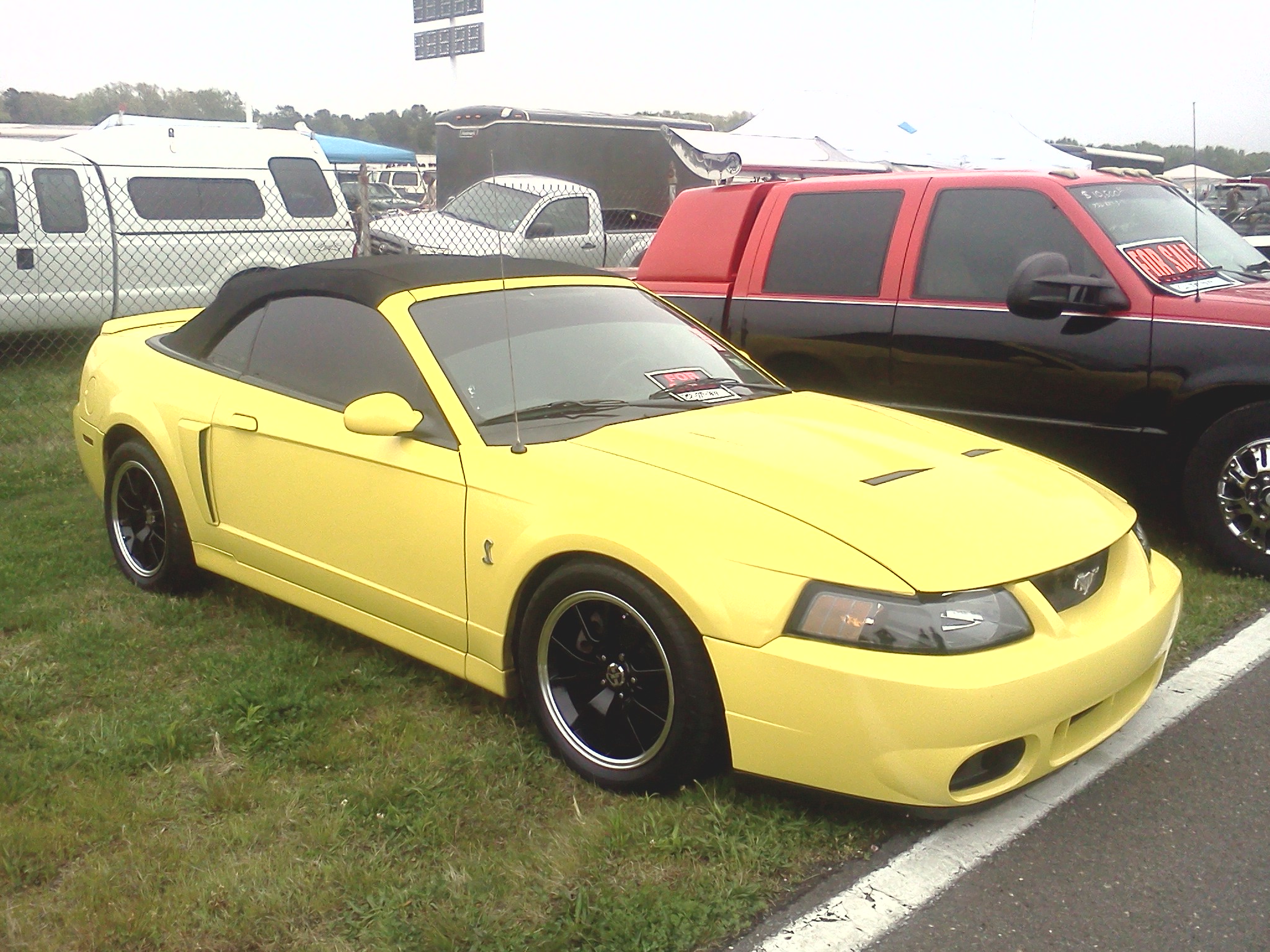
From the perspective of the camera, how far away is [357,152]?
1250 inches

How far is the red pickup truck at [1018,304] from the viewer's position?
4707mm

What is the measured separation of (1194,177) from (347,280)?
432cm

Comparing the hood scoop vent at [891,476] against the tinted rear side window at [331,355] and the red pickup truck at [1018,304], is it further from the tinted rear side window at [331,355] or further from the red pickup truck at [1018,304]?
the red pickup truck at [1018,304]

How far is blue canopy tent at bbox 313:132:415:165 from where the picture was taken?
30.9m

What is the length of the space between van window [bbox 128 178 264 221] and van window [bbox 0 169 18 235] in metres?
1.04

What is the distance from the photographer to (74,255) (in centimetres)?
1014

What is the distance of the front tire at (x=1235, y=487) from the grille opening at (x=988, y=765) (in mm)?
2506

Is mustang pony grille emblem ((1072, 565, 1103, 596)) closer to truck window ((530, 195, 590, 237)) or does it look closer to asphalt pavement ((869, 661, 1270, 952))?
asphalt pavement ((869, 661, 1270, 952))

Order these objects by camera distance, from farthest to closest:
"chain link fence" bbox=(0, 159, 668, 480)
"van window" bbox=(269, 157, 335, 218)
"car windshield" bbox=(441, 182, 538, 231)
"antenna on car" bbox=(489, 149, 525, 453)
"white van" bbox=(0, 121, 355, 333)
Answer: "car windshield" bbox=(441, 182, 538, 231), "van window" bbox=(269, 157, 335, 218), "white van" bbox=(0, 121, 355, 333), "chain link fence" bbox=(0, 159, 668, 480), "antenna on car" bbox=(489, 149, 525, 453)

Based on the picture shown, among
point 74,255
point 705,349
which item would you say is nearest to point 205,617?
point 705,349

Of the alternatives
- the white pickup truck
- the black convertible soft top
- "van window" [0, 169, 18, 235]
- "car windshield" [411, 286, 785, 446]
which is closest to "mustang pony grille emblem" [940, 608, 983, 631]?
"car windshield" [411, 286, 785, 446]

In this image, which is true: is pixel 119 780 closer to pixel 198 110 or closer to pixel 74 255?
pixel 74 255

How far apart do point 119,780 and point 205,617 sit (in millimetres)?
1324

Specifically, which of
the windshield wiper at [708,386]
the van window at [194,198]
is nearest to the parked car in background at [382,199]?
the van window at [194,198]
